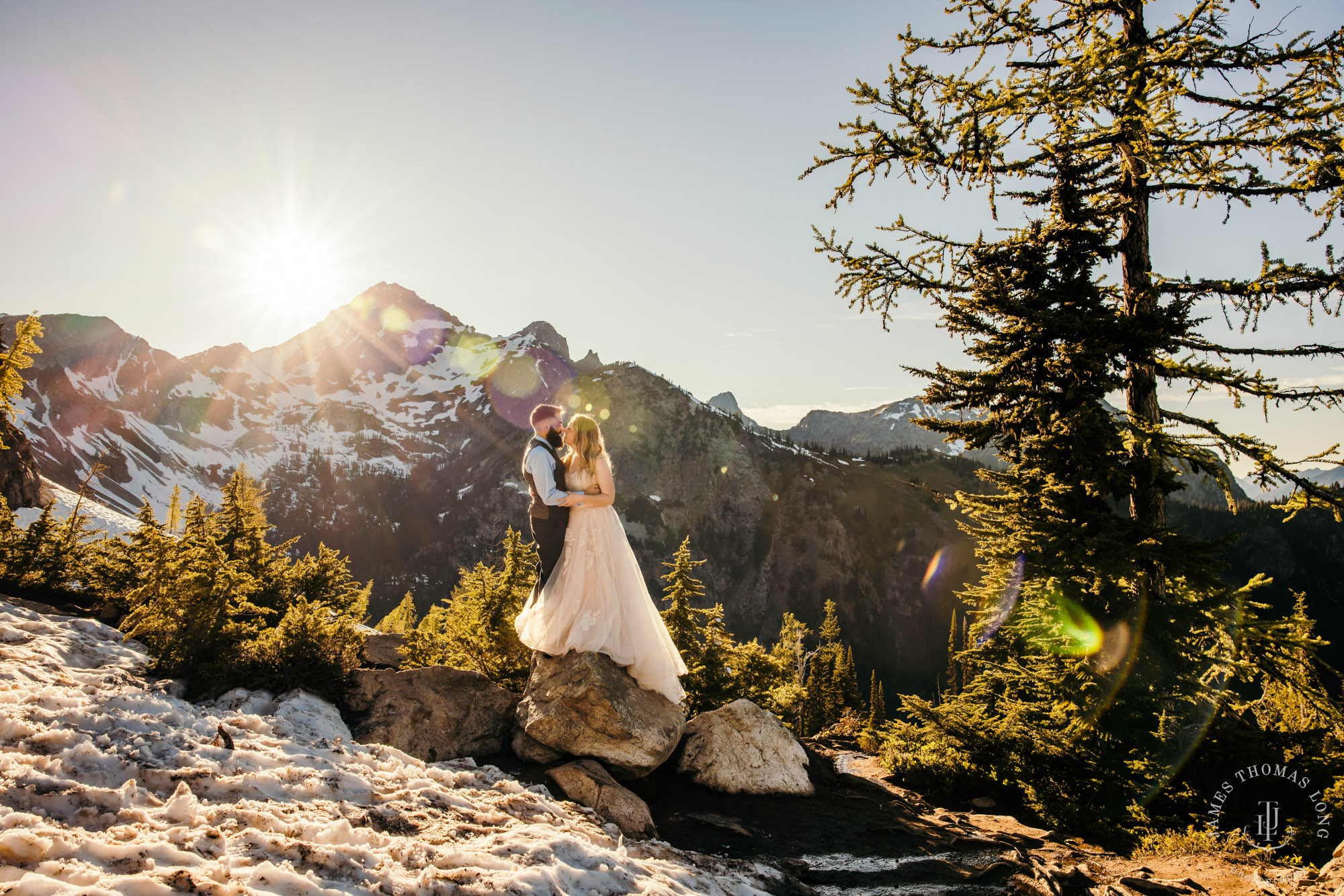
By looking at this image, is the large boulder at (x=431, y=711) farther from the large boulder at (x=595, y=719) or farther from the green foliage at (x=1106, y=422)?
the green foliage at (x=1106, y=422)

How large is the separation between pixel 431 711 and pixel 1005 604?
10.9m

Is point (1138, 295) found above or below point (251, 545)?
above

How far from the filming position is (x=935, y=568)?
109 metres

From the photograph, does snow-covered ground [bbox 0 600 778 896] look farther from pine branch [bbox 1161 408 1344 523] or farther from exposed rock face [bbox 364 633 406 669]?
pine branch [bbox 1161 408 1344 523]

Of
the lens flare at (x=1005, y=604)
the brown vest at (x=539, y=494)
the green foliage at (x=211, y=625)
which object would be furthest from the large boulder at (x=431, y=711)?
the lens flare at (x=1005, y=604)

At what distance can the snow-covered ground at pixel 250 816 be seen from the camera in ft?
10.1

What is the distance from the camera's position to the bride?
8070 millimetres

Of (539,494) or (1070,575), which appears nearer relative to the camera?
(539,494)

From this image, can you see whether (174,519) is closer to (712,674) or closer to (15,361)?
(15,361)

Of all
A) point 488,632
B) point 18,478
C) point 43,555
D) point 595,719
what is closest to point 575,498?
point 595,719

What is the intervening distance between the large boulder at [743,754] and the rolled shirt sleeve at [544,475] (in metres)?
4.40

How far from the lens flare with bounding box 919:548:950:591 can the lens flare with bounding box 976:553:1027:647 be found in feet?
340

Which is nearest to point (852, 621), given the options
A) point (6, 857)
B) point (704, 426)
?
point (704, 426)

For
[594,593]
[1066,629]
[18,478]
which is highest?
[1066,629]
